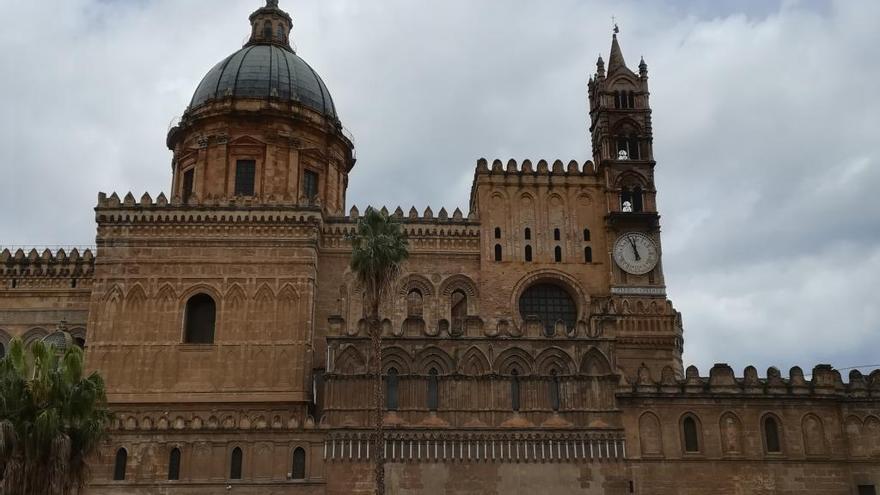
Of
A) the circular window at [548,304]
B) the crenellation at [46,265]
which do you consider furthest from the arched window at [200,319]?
the circular window at [548,304]

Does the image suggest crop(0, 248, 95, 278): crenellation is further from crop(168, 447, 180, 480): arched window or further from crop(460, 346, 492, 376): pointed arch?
crop(460, 346, 492, 376): pointed arch

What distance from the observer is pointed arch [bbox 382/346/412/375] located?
33.4 metres

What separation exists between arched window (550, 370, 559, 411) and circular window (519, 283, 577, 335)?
6925mm

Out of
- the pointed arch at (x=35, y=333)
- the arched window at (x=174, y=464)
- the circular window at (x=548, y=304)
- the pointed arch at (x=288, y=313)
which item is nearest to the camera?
the arched window at (x=174, y=464)

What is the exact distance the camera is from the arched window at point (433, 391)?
33150 millimetres

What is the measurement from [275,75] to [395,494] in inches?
896

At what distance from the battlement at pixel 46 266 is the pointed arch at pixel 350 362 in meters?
15.0

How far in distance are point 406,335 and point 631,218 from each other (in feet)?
43.3

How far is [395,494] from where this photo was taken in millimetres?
31625

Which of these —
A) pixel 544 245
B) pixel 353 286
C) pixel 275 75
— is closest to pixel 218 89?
Answer: pixel 275 75

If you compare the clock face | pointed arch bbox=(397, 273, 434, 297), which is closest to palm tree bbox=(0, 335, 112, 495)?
pointed arch bbox=(397, 273, 434, 297)

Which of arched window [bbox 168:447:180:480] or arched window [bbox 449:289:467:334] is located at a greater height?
arched window [bbox 449:289:467:334]

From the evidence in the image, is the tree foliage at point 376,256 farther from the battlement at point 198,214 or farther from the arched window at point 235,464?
the battlement at point 198,214

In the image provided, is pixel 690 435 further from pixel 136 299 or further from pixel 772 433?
pixel 136 299
